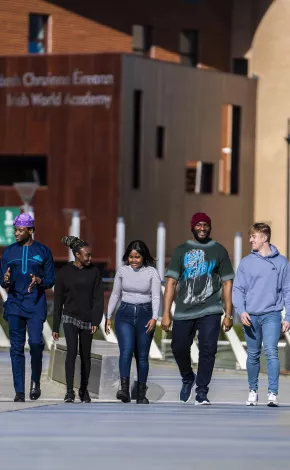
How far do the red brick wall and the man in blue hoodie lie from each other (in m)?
44.0

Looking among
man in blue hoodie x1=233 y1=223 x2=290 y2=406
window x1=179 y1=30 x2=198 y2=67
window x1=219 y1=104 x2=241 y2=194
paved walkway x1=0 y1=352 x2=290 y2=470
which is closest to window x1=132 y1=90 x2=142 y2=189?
window x1=219 y1=104 x2=241 y2=194

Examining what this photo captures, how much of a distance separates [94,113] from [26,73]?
3191mm

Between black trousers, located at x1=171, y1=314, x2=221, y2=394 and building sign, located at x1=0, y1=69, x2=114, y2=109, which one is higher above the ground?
building sign, located at x1=0, y1=69, x2=114, y2=109

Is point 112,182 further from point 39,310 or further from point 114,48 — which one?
point 39,310

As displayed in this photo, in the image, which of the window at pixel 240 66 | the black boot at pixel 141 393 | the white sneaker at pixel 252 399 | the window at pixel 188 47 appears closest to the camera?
the white sneaker at pixel 252 399

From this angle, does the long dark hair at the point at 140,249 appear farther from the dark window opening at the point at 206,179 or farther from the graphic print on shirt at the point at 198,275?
the dark window opening at the point at 206,179

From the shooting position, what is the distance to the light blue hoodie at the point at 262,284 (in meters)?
15.8

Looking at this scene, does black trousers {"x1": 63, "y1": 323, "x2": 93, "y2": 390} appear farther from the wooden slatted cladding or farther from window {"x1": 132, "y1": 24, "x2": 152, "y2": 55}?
window {"x1": 132, "y1": 24, "x2": 152, "y2": 55}

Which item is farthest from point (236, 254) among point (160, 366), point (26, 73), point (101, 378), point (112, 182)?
point (101, 378)

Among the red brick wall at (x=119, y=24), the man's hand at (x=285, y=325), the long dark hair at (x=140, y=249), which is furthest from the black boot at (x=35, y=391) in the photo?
the red brick wall at (x=119, y=24)

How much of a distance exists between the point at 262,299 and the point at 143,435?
362 cm

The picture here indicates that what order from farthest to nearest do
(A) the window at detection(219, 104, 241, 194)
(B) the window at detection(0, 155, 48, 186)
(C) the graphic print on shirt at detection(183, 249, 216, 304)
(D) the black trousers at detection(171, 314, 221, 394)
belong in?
(A) the window at detection(219, 104, 241, 194) < (B) the window at detection(0, 155, 48, 186) < (D) the black trousers at detection(171, 314, 221, 394) < (C) the graphic print on shirt at detection(183, 249, 216, 304)

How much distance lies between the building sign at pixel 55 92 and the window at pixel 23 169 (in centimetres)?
182

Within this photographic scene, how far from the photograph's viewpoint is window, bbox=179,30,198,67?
62219 millimetres
